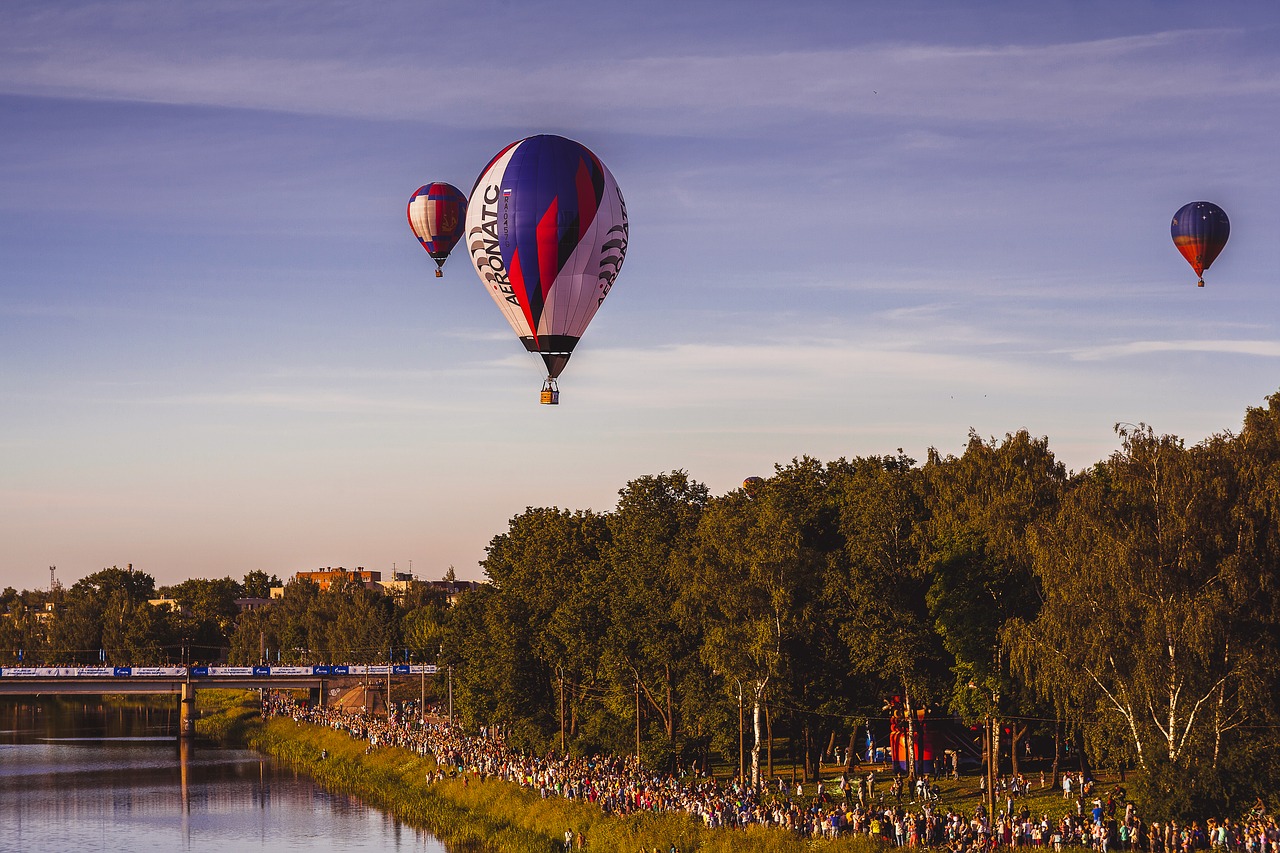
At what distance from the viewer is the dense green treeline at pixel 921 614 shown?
4491 centimetres

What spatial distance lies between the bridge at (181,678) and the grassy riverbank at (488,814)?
927 inches

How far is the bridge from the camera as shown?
130375 millimetres

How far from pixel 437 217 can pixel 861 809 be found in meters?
35.7

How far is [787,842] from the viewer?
45188mm

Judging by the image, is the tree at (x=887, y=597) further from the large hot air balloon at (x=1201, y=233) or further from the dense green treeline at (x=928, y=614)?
the large hot air balloon at (x=1201, y=233)

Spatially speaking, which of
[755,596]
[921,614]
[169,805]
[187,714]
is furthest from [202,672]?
[921,614]

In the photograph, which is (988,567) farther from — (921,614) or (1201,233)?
(1201,233)

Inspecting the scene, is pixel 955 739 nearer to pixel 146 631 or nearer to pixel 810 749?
pixel 810 749

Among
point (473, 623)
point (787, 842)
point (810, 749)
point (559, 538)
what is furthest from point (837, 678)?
point (473, 623)

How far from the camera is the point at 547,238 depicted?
49.7 meters

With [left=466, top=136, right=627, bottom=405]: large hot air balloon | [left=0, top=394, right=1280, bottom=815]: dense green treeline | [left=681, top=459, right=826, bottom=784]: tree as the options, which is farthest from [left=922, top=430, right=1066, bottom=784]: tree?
[left=466, top=136, right=627, bottom=405]: large hot air balloon

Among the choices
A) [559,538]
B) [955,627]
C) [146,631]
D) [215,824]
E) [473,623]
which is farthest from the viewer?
[146,631]

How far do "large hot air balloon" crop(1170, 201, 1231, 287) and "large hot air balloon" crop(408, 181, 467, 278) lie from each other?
32.9 m

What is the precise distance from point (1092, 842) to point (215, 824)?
45.7 meters
